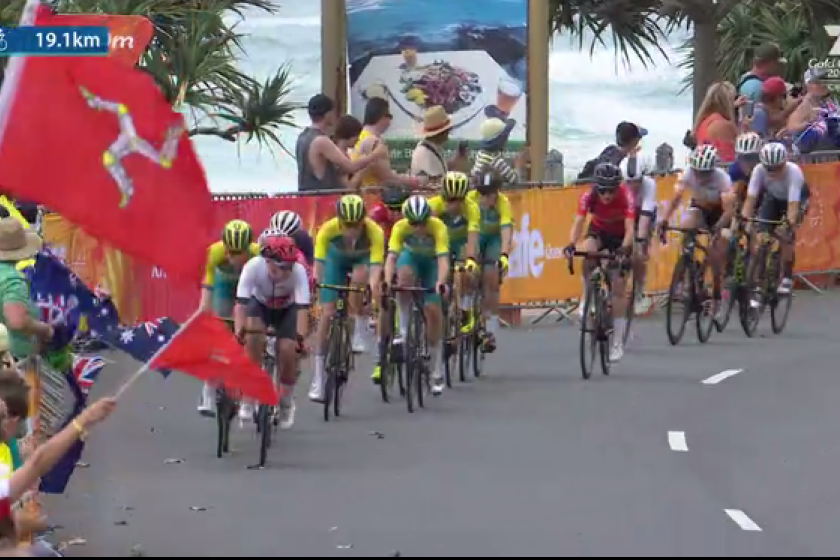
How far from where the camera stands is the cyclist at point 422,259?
57.5 feet

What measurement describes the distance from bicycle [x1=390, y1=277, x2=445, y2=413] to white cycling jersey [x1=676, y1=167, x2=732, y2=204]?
4.58 m

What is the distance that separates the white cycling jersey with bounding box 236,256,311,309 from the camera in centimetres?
1533

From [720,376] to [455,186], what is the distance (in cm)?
298

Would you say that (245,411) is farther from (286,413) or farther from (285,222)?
(285,222)

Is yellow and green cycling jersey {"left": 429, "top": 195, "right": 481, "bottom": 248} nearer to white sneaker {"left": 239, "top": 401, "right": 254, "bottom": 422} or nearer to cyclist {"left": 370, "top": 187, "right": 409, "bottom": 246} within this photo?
cyclist {"left": 370, "top": 187, "right": 409, "bottom": 246}

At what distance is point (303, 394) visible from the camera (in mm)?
18656

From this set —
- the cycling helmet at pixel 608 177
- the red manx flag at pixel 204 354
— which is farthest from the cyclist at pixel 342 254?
the red manx flag at pixel 204 354

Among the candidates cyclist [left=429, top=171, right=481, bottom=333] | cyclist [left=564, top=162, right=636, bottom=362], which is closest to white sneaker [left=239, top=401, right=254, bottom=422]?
cyclist [left=429, top=171, right=481, bottom=333]

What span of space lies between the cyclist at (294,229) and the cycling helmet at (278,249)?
642 mm

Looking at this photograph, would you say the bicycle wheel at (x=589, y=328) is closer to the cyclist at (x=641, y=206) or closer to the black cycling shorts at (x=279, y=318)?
the cyclist at (x=641, y=206)

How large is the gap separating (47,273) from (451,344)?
7.07 meters

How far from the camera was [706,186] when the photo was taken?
71.4ft

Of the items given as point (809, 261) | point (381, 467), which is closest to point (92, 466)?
point (381, 467)

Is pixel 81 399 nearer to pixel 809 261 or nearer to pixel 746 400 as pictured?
pixel 746 400
